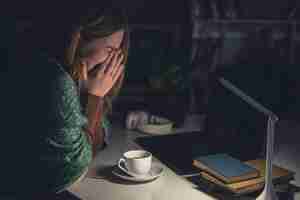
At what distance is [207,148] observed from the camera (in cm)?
176

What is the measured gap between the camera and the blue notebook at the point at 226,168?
1.30 metres

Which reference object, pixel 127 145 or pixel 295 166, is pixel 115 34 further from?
pixel 295 166

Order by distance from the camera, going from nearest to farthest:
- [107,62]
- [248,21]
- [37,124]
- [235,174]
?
[37,124], [235,174], [107,62], [248,21]

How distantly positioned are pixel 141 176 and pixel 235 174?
0.94ft

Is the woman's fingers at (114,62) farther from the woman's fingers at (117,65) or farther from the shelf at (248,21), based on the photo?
the shelf at (248,21)

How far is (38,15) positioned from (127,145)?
0.63 metres

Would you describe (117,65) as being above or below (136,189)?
above

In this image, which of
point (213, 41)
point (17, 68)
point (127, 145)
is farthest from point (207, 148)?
point (213, 41)

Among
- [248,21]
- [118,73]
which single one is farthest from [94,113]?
[248,21]

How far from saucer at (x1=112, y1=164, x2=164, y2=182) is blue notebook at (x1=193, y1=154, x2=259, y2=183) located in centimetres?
12

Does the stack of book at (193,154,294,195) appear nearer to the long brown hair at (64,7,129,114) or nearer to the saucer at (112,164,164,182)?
the saucer at (112,164,164,182)

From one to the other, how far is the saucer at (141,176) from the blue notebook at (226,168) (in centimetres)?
12

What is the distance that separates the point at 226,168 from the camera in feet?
4.45

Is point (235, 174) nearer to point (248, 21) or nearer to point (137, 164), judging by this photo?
point (137, 164)
